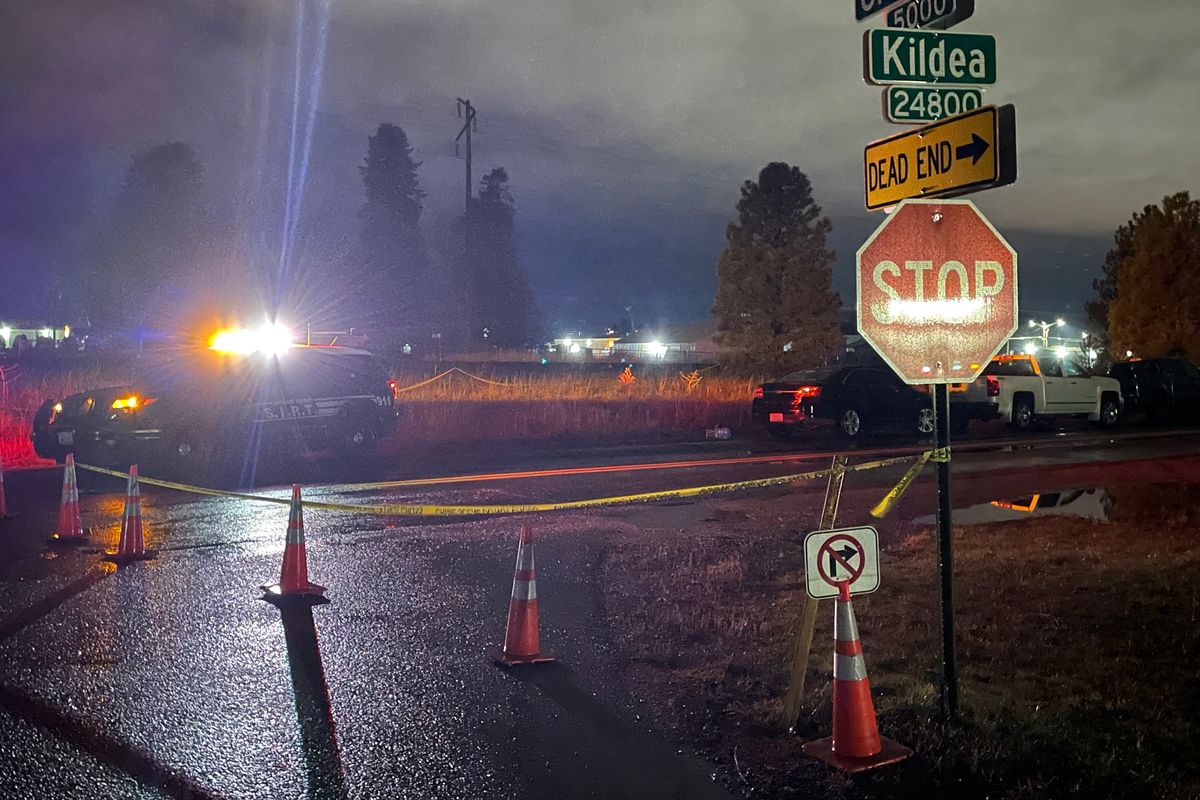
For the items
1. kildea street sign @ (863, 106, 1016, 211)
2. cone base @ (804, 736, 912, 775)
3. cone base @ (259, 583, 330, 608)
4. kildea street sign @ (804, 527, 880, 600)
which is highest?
kildea street sign @ (863, 106, 1016, 211)

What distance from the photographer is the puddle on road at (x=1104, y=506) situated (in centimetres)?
1177

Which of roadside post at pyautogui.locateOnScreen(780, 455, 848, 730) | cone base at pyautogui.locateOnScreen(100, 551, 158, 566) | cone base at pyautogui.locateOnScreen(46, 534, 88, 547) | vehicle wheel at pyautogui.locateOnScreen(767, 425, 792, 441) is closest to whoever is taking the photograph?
roadside post at pyautogui.locateOnScreen(780, 455, 848, 730)

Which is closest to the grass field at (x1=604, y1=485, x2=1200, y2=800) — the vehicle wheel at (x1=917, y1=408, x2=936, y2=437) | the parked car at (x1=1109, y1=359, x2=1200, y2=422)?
the vehicle wheel at (x1=917, y1=408, x2=936, y2=437)

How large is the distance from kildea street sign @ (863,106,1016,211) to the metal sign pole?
0.99 m

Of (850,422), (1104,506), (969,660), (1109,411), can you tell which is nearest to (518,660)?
(969,660)

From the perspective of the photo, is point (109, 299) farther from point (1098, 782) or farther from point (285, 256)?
point (1098, 782)

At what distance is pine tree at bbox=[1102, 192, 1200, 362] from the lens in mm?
39750

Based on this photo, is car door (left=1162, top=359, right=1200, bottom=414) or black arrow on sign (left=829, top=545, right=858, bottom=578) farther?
car door (left=1162, top=359, right=1200, bottom=414)

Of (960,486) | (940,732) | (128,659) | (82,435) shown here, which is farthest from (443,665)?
(82,435)

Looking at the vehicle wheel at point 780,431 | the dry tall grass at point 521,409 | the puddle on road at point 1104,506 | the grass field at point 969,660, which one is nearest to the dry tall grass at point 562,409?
the dry tall grass at point 521,409

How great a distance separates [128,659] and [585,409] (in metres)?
18.0

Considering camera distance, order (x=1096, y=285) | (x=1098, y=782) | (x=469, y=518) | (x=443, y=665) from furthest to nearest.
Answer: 1. (x=1096, y=285)
2. (x=469, y=518)
3. (x=443, y=665)
4. (x=1098, y=782)

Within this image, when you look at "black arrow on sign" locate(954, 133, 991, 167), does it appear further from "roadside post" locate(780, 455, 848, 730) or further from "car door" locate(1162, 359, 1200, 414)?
"car door" locate(1162, 359, 1200, 414)

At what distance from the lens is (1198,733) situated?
506 cm
